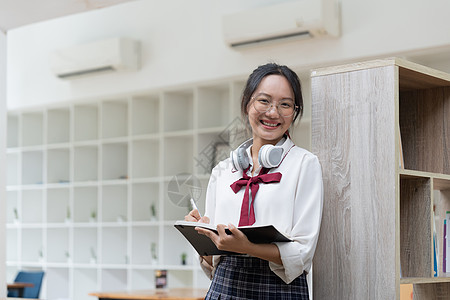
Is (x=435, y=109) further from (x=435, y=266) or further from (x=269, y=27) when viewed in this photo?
(x=269, y=27)

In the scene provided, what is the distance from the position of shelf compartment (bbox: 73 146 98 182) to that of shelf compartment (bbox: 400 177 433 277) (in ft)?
17.9

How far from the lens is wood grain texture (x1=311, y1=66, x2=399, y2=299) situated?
2347 mm

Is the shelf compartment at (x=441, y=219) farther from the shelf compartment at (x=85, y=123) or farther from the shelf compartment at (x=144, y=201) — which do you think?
the shelf compartment at (x=85, y=123)

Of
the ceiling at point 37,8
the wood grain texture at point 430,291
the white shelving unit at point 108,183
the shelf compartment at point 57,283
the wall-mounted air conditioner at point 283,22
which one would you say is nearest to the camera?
the wood grain texture at point 430,291

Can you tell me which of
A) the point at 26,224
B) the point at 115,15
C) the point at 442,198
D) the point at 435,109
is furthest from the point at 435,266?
the point at 26,224

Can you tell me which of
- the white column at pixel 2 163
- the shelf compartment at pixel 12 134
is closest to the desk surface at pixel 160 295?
the white column at pixel 2 163

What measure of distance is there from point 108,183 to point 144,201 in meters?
0.42

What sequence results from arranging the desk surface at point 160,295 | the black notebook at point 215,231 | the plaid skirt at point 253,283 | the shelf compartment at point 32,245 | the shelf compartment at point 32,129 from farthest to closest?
the shelf compartment at point 32,129
the shelf compartment at point 32,245
the desk surface at point 160,295
the plaid skirt at point 253,283
the black notebook at point 215,231

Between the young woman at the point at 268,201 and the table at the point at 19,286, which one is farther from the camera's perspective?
the table at the point at 19,286

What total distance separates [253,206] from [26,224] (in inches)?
242

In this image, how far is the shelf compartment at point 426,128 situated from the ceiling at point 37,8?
1535mm

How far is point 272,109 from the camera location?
2346mm

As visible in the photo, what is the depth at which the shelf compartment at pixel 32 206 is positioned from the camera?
319 inches

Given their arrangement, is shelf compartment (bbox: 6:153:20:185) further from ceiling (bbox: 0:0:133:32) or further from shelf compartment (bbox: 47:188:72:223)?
ceiling (bbox: 0:0:133:32)
